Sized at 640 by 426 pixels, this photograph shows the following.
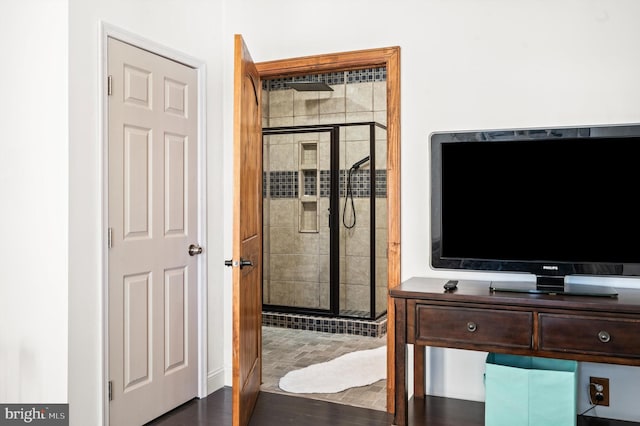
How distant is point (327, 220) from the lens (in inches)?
212

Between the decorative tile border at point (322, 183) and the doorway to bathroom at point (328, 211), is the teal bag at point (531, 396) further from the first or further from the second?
the decorative tile border at point (322, 183)

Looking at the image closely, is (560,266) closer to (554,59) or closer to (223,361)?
(554,59)

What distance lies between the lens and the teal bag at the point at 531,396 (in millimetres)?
2580

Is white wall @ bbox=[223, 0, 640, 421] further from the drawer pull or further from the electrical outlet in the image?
the drawer pull

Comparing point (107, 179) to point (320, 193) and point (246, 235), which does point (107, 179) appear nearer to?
point (246, 235)

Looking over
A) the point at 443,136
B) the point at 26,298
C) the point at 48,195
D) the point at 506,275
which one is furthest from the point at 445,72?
the point at 26,298

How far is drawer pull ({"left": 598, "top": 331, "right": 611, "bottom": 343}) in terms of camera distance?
241 cm

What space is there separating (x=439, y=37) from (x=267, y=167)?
9.21 feet

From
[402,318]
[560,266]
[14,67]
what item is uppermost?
[14,67]

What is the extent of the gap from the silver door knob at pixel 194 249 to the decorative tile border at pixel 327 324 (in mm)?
2176

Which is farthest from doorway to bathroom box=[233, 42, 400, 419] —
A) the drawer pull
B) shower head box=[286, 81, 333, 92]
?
shower head box=[286, 81, 333, 92]

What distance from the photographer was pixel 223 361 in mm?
3719

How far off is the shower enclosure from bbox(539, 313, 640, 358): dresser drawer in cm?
276

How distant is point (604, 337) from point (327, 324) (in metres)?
3.16
